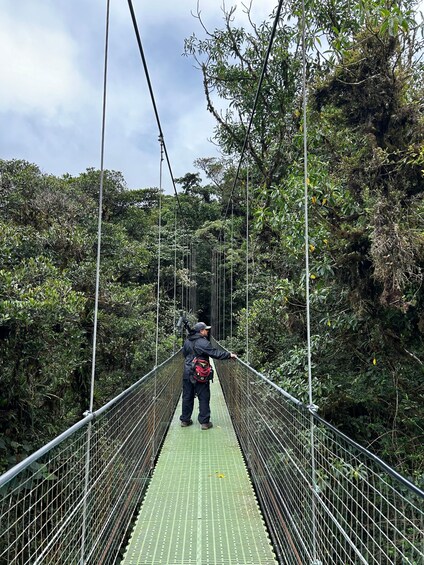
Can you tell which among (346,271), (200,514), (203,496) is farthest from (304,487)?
(346,271)

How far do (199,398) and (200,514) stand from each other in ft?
4.44

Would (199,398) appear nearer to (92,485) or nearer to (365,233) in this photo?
(365,233)

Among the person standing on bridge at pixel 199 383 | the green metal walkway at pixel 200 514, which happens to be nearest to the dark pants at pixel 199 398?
the person standing on bridge at pixel 199 383

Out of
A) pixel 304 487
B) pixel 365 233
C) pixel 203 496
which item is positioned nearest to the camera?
pixel 304 487

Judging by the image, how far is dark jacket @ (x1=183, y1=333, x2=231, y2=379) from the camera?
10.3ft

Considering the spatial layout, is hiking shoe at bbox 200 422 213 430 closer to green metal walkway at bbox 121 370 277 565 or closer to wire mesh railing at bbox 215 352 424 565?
green metal walkway at bbox 121 370 277 565

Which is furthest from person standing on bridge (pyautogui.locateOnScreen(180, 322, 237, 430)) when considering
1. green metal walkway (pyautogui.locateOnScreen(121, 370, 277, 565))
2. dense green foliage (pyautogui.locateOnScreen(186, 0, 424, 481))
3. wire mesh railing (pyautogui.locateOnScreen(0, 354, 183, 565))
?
wire mesh railing (pyautogui.locateOnScreen(0, 354, 183, 565))

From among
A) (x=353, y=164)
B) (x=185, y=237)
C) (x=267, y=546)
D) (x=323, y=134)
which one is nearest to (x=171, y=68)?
(x=323, y=134)

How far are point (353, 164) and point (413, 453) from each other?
75.4 inches

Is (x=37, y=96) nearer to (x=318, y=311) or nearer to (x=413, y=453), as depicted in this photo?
(x=318, y=311)

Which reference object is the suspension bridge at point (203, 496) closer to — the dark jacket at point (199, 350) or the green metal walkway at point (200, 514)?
the green metal walkway at point (200, 514)

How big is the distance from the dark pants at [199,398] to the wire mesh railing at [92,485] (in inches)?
28.5

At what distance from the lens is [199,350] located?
3.20 metres

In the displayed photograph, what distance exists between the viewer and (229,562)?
1483 millimetres
